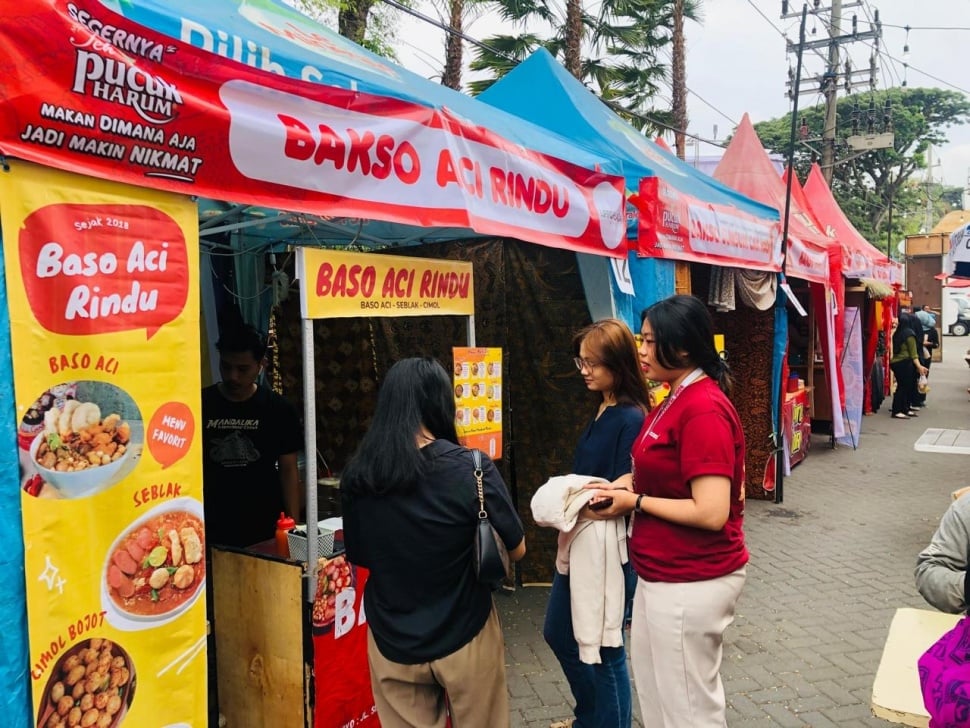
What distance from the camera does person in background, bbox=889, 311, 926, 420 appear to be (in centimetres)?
1158

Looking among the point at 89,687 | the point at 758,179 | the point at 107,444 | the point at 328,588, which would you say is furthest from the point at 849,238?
the point at 89,687

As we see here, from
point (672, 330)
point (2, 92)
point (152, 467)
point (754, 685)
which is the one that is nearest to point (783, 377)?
point (754, 685)

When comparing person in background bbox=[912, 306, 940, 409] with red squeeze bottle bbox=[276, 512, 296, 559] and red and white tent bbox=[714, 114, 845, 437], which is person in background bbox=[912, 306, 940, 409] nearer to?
red and white tent bbox=[714, 114, 845, 437]

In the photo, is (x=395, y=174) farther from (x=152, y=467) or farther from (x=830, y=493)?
(x=830, y=493)

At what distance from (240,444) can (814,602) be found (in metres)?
3.86

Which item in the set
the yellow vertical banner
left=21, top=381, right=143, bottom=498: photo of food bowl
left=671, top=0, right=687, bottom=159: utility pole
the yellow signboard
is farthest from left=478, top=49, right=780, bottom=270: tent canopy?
left=671, top=0, right=687, bottom=159: utility pole

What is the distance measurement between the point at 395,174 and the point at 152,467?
53.0 inches

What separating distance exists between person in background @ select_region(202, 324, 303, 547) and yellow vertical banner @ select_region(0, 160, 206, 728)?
3.92 ft

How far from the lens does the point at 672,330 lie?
221cm

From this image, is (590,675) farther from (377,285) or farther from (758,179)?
(758,179)

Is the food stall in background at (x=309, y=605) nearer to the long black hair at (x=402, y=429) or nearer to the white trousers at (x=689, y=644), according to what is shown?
the long black hair at (x=402, y=429)

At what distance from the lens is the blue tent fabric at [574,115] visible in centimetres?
490

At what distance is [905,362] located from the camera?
11.9m

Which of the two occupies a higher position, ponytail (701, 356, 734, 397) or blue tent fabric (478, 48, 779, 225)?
blue tent fabric (478, 48, 779, 225)
